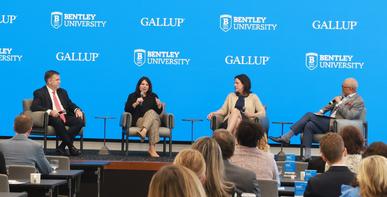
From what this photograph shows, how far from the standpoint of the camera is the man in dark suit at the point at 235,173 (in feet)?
17.9

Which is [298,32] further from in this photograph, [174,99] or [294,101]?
[174,99]

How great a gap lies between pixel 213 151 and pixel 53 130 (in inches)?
239

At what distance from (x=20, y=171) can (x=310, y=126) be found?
15.6 feet

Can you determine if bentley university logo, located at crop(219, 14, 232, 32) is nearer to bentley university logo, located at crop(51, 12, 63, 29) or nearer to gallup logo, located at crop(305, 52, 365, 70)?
gallup logo, located at crop(305, 52, 365, 70)

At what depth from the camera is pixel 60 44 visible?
11.9 meters

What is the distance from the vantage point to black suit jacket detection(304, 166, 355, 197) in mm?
5199

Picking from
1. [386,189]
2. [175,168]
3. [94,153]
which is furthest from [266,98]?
[175,168]

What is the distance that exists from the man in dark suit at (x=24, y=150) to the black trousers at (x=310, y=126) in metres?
4.20

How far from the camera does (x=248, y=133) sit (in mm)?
6180

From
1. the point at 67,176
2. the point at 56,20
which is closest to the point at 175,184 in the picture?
the point at 67,176

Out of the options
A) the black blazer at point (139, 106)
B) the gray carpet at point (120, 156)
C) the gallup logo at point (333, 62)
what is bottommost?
the gray carpet at point (120, 156)

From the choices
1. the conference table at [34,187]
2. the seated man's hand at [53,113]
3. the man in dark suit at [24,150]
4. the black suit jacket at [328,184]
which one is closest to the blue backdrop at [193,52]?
the seated man's hand at [53,113]

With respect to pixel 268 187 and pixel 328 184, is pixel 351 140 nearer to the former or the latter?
pixel 268 187

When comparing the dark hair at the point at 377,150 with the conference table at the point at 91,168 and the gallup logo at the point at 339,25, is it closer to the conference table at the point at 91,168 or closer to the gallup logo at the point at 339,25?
the conference table at the point at 91,168
